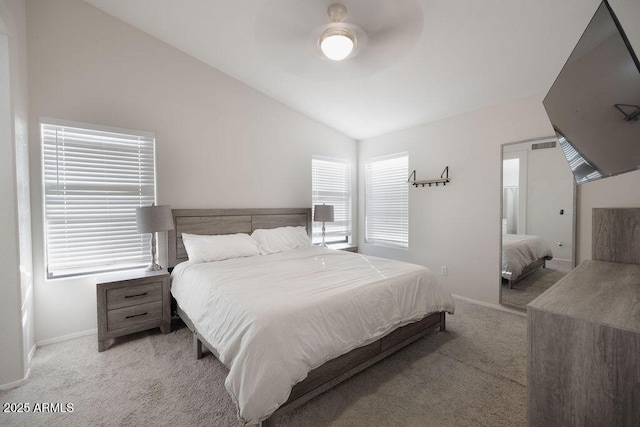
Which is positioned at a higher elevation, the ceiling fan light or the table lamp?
the ceiling fan light

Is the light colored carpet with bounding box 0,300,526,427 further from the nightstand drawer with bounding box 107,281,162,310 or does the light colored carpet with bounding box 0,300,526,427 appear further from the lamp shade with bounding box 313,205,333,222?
the lamp shade with bounding box 313,205,333,222

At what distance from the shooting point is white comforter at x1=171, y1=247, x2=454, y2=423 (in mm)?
1434

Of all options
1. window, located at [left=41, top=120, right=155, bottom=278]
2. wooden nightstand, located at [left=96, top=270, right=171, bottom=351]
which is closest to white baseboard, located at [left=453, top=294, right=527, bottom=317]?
wooden nightstand, located at [left=96, top=270, right=171, bottom=351]

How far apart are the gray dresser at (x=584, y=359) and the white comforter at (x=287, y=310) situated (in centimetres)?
103

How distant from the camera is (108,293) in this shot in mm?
2420

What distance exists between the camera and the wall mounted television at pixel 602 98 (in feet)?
3.38

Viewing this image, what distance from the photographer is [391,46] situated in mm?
2463

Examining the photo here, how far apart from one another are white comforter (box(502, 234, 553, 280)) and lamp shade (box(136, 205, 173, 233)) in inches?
150

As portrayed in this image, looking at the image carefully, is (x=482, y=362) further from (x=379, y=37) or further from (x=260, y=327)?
(x=379, y=37)

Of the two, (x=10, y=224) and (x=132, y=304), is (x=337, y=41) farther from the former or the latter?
(x=132, y=304)

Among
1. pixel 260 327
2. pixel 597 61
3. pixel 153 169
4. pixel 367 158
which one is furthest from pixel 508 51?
pixel 153 169

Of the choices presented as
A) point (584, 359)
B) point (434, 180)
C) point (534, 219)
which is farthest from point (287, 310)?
point (434, 180)

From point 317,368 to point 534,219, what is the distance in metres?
2.79

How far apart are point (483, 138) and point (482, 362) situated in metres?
2.53
